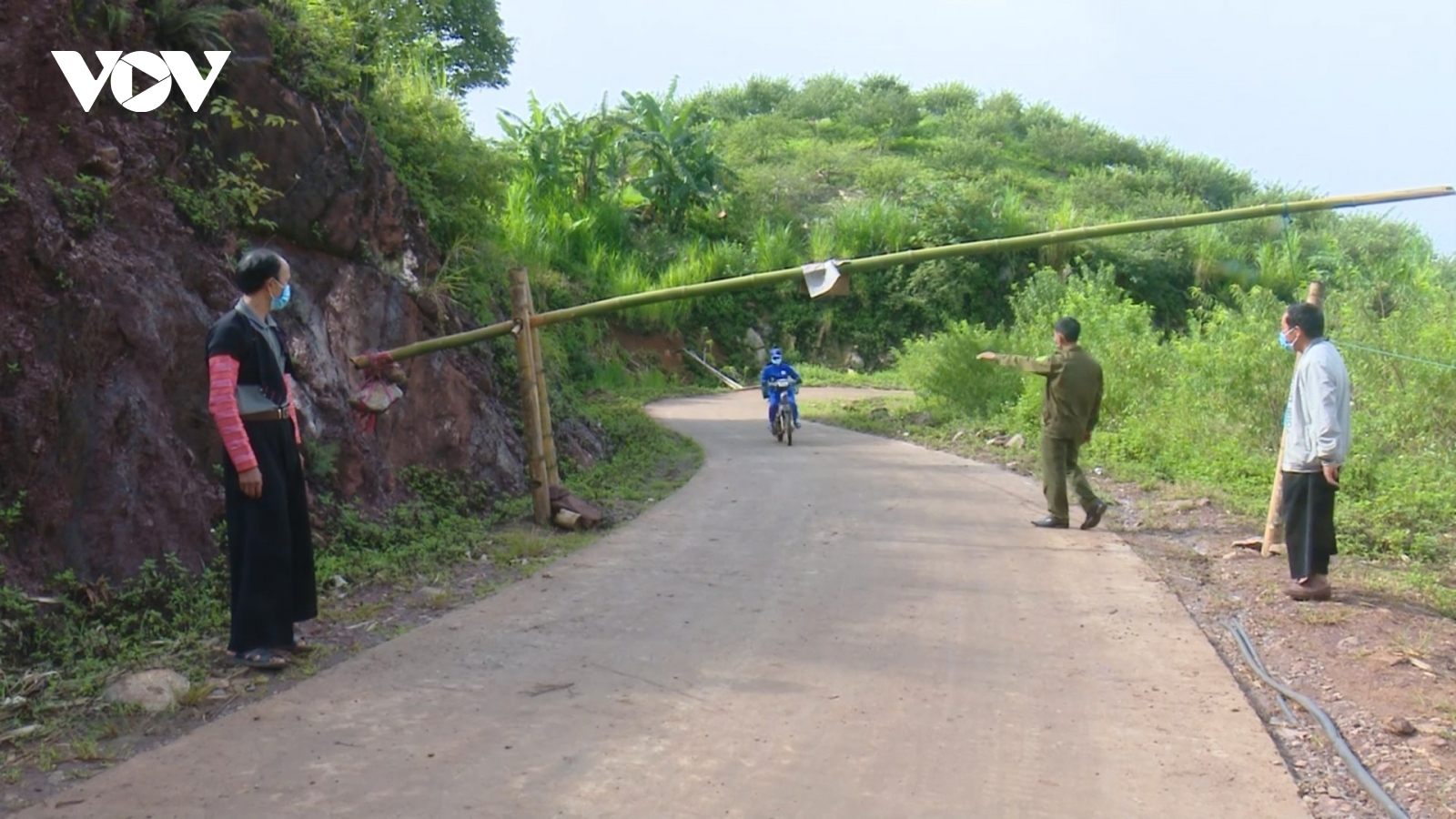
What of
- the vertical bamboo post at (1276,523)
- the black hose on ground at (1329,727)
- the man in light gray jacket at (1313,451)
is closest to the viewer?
the black hose on ground at (1329,727)

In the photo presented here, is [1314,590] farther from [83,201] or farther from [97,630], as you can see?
[83,201]

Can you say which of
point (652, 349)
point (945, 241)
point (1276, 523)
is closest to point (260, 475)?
point (1276, 523)

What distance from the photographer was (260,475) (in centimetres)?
602

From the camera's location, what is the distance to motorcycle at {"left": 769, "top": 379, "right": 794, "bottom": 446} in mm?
18734

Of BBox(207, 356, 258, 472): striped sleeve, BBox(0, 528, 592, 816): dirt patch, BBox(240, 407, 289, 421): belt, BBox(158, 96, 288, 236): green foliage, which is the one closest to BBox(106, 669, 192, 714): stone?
BBox(0, 528, 592, 816): dirt patch

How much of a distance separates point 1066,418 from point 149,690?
310 inches

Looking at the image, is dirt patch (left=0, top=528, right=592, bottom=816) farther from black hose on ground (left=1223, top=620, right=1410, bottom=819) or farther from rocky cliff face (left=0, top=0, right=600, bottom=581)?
black hose on ground (left=1223, top=620, right=1410, bottom=819)

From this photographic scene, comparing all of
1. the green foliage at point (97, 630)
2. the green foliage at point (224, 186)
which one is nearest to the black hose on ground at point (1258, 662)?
the green foliage at point (97, 630)

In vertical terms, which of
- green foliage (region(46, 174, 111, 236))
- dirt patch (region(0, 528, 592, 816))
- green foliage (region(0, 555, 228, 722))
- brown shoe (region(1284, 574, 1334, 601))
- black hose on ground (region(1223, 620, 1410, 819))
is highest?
green foliage (region(46, 174, 111, 236))

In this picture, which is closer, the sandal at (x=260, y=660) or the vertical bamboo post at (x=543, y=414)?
the sandal at (x=260, y=660)

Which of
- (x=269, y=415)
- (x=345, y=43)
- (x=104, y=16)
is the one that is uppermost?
(x=345, y=43)

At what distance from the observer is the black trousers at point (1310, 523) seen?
7.78 m

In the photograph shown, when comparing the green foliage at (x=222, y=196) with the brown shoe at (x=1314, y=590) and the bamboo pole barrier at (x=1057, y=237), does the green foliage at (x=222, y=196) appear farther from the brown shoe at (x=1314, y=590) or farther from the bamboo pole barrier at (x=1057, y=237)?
the brown shoe at (x=1314, y=590)

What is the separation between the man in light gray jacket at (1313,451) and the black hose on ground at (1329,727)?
0.77 meters
